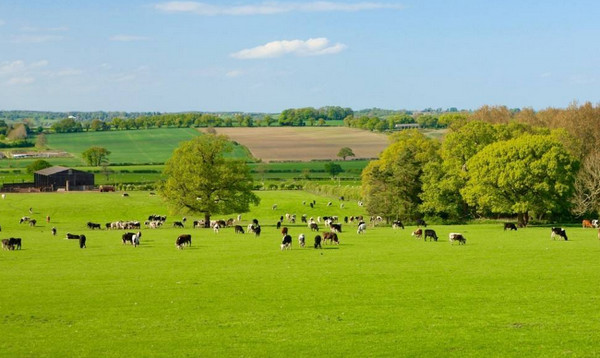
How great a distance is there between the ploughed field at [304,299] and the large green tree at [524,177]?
15764mm

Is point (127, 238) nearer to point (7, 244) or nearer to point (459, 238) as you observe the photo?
A: point (7, 244)

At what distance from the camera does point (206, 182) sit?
242 ft

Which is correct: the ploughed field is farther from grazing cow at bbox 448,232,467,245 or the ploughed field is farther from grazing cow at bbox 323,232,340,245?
grazing cow at bbox 323,232,340,245

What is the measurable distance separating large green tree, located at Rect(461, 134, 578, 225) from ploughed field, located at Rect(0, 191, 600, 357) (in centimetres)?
1576

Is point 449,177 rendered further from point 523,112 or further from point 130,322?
point 130,322

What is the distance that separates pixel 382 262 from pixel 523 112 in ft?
278

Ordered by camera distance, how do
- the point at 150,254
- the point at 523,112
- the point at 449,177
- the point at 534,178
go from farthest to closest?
the point at 523,112, the point at 449,177, the point at 534,178, the point at 150,254

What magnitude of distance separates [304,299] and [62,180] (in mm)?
99428

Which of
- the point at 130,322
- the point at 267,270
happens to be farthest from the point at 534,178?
the point at 130,322

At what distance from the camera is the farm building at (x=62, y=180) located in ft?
389

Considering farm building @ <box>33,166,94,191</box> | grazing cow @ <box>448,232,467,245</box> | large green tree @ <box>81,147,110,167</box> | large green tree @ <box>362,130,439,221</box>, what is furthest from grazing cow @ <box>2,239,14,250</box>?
large green tree @ <box>81,147,110,167</box>

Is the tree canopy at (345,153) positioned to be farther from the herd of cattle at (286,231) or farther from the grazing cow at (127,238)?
the grazing cow at (127,238)

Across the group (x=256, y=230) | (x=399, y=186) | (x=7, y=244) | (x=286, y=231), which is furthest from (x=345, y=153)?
(x=7, y=244)

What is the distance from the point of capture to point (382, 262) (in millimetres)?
38906
